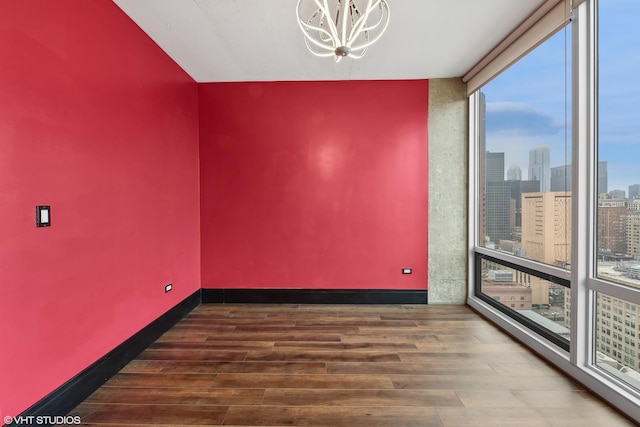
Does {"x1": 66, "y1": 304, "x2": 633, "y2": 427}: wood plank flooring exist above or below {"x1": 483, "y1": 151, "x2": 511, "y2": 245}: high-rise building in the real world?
below

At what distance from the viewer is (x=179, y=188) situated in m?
3.37

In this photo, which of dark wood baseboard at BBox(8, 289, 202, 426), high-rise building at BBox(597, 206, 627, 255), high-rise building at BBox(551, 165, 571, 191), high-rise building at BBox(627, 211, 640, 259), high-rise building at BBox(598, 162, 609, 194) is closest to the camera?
dark wood baseboard at BBox(8, 289, 202, 426)

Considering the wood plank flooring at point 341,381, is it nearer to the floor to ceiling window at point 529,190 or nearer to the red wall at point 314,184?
the floor to ceiling window at point 529,190

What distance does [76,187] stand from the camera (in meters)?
1.98

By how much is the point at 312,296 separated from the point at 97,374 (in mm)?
2332

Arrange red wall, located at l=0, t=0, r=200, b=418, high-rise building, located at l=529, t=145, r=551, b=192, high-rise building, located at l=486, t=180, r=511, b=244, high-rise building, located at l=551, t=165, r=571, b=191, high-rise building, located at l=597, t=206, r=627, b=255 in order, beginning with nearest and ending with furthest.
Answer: red wall, located at l=0, t=0, r=200, b=418 → high-rise building, located at l=597, t=206, r=627, b=255 → high-rise building, located at l=551, t=165, r=571, b=191 → high-rise building, located at l=529, t=145, r=551, b=192 → high-rise building, located at l=486, t=180, r=511, b=244

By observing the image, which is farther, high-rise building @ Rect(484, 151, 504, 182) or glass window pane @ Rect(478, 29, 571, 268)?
high-rise building @ Rect(484, 151, 504, 182)

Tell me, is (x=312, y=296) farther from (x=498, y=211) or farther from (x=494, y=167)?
(x=494, y=167)

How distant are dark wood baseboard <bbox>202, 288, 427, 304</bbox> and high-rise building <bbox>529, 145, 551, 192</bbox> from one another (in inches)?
74.1

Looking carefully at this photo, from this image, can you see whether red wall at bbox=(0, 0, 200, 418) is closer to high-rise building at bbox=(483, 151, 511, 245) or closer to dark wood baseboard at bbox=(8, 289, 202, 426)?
dark wood baseboard at bbox=(8, 289, 202, 426)

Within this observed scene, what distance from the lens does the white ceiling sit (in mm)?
2418

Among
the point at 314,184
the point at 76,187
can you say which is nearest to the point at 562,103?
the point at 314,184

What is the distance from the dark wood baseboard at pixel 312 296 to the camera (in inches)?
152

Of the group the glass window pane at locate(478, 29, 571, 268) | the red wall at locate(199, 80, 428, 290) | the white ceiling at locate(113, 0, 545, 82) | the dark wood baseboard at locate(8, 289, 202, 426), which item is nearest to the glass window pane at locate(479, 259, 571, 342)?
the glass window pane at locate(478, 29, 571, 268)
